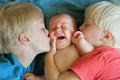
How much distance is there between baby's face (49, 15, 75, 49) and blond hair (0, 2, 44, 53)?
94 mm

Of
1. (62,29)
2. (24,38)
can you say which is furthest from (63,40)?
(24,38)

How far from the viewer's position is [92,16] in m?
1.44

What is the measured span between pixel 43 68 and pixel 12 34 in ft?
0.92

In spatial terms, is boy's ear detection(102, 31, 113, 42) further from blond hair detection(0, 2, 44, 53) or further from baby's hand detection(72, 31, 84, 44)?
blond hair detection(0, 2, 44, 53)

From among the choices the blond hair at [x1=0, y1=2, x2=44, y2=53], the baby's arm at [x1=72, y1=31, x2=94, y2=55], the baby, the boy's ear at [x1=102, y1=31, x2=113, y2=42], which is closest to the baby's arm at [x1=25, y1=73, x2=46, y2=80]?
the baby

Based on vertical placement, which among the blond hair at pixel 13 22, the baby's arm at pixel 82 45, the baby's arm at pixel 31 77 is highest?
the blond hair at pixel 13 22

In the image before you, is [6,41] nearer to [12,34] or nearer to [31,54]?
[12,34]

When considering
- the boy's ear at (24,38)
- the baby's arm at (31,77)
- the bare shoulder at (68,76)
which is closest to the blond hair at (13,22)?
the boy's ear at (24,38)

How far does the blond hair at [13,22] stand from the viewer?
4.55ft

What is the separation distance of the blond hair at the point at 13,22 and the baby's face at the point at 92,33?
0.84ft

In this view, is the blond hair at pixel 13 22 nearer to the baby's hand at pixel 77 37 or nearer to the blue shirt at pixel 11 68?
the blue shirt at pixel 11 68

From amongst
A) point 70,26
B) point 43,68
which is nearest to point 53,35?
point 70,26

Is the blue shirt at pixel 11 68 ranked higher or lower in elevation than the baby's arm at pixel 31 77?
higher

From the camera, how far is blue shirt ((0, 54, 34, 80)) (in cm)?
134
